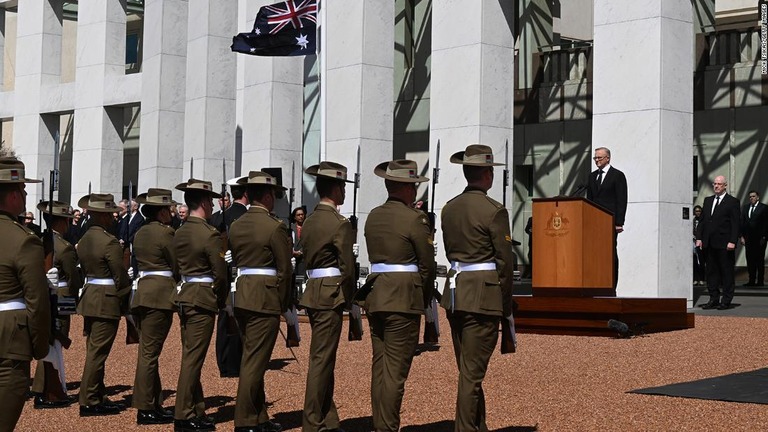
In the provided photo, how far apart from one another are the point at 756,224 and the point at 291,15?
31.4 feet

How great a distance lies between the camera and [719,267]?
61.5 ft

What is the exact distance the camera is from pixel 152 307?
1089 centimetres

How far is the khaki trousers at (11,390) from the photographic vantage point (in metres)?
7.07

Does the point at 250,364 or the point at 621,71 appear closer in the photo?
the point at 250,364

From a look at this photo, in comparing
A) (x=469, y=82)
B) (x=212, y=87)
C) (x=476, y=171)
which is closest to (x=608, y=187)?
(x=469, y=82)

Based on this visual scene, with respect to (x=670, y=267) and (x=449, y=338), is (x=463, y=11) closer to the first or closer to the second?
(x=670, y=267)

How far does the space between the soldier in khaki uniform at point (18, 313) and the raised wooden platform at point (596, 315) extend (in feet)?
30.0

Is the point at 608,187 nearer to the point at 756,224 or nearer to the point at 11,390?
the point at 756,224

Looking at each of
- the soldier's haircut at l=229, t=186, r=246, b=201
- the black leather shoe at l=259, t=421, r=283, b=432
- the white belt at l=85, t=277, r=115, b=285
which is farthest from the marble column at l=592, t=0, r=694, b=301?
the black leather shoe at l=259, t=421, r=283, b=432

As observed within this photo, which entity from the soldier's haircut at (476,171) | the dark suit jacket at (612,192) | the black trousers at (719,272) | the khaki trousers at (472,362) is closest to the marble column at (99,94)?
the black trousers at (719,272)

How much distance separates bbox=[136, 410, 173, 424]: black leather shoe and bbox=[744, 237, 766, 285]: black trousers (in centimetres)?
1680

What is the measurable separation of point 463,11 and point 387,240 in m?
13.4

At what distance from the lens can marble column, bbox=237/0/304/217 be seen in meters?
26.6

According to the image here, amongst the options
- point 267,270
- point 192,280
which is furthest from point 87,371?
point 267,270
